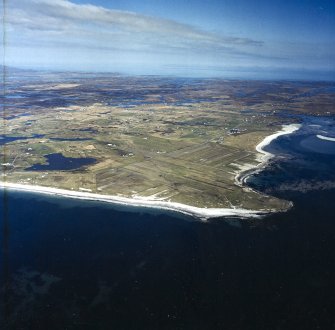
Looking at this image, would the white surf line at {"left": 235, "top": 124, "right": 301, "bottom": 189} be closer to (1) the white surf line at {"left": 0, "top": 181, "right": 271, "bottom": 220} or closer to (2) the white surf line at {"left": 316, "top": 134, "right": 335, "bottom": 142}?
(2) the white surf line at {"left": 316, "top": 134, "right": 335, "bottom": 142}

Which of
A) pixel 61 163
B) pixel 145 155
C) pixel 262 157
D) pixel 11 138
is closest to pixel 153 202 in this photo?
pixel 145 155

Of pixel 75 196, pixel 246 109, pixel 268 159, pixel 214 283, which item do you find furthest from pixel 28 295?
pixel 246 109

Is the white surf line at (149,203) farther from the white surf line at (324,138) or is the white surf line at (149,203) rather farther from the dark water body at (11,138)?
the white surf line at (324,138)

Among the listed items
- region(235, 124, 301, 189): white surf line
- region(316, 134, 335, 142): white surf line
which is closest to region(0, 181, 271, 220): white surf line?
region(235, 124, 301, 189): white surf line

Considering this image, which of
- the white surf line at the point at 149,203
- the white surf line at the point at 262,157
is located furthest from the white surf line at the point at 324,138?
the white surf line at the point at 149,203

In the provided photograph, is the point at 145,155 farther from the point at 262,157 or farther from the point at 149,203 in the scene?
the point at 149,203

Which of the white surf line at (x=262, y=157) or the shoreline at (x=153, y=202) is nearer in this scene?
the shoreline at (x=153, y=202)
